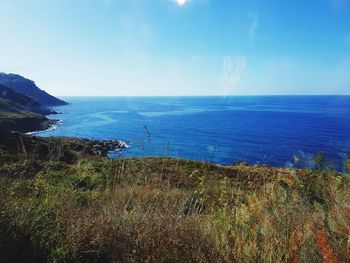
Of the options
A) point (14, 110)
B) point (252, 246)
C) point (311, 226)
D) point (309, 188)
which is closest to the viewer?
point (252, 246)

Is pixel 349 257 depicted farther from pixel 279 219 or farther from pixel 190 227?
pixel 190 227

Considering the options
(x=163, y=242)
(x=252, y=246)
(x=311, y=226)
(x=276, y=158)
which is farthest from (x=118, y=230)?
(x=276, y=158)

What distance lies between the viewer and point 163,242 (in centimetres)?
362

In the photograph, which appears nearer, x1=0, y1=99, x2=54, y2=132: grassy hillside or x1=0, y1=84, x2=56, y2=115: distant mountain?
x1=0, y1=99, x2=54, y2=132: grassy hillside

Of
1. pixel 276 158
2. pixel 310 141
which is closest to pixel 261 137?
pixel 310 141

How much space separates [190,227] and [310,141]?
8648 centimetres

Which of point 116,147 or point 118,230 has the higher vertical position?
point 118,230

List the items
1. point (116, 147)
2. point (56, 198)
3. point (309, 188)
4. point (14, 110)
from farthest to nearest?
point (14, 110) → point (116, 147) → point (309, 188) → point (56, 198)

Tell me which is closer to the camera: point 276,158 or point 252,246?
point 252,246

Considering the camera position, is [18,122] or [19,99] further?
[19,99]

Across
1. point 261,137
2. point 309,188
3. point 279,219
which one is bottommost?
point 261,137

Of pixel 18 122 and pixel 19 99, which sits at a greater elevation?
pixel 19 99

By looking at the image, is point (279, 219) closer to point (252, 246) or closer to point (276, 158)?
point (252, 246)

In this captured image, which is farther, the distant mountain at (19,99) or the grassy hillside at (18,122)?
the distant mountain at (19,99)
